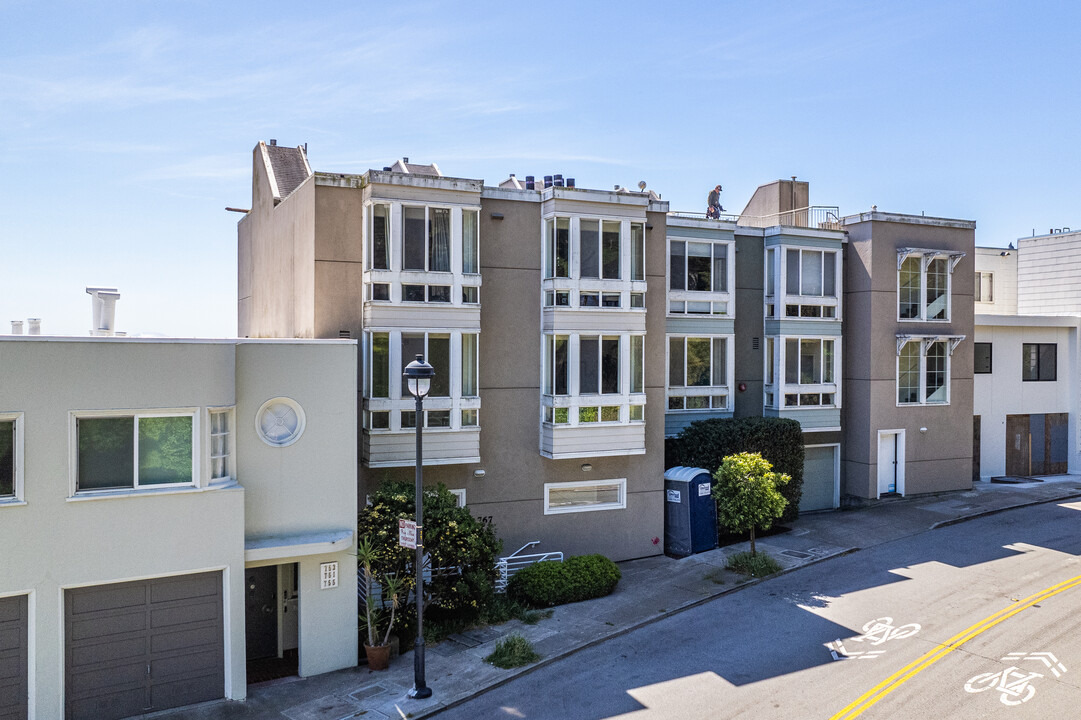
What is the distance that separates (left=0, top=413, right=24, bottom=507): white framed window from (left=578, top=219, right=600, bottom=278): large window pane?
1233 centimetres

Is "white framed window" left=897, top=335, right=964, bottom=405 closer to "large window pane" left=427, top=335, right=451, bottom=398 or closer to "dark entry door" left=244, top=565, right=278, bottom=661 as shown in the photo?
"large window pane" left=427, top=335, right=451, bottom=398

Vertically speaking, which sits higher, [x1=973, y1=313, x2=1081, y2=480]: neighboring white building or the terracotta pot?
[x1=973, y1=313, x2=1081, y2=480]: neighboring white building

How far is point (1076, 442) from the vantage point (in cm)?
3138

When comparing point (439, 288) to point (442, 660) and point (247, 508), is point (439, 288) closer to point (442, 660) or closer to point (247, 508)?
point (247, 508)

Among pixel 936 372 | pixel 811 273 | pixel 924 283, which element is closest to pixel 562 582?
pixel 811 273

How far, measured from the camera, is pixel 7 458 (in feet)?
39.8

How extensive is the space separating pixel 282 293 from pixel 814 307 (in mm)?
16123

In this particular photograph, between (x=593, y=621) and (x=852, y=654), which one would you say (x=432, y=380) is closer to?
(x=593, y=621)

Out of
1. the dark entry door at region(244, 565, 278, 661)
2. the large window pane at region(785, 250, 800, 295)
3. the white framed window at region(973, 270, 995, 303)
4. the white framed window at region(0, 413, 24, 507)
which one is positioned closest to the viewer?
the white framed window at region(0, 413, 24, 507)

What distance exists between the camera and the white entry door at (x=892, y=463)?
2645 cm

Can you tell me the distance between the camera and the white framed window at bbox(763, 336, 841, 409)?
25281 mm

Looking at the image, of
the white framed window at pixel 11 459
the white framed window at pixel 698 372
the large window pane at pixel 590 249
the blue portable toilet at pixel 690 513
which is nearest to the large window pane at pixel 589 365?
the large window pane at pixel 590 249

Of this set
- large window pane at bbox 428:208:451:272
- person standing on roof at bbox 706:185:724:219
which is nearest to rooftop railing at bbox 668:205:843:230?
person standing on roof at bbox 706:185:724:219

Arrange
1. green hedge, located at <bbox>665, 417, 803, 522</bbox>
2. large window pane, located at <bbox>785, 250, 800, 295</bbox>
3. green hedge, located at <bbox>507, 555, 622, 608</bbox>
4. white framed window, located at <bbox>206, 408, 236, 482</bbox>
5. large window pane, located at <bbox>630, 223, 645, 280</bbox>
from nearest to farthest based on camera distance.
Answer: white framed window, located at <bbox>206, 408, 236, 482</bbox>, green hedge, located at <bbox>507, 555, 622, 608</bbox>, large window pane, located at <bbox>630, 223, 645, 280</bbox>, green hedge, located at <bbox>665, 417, 803, 522</bbox>, large window pane, located at <bbox>785, 250, 800, 295</bbox>
